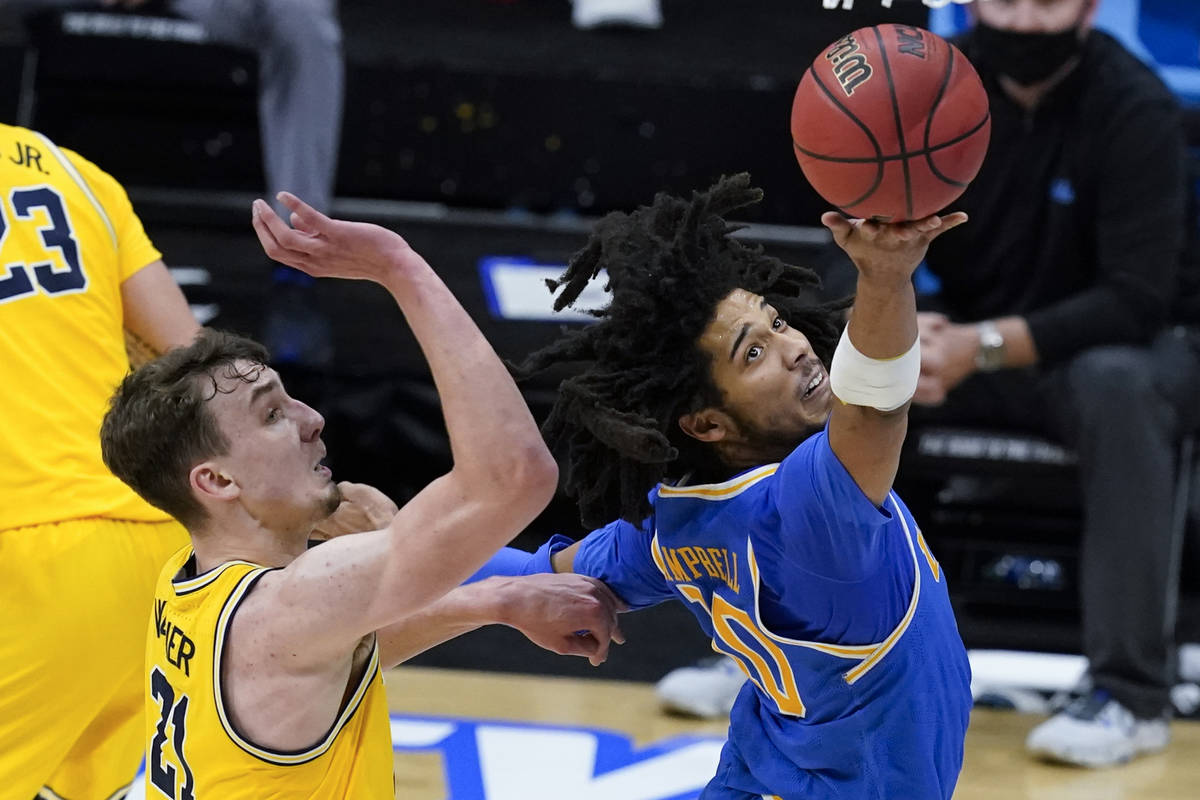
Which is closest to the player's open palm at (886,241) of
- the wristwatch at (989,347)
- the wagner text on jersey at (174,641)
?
the wagner text on jersey at (174,641)

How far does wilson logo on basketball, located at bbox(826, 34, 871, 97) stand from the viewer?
2213 millimetres

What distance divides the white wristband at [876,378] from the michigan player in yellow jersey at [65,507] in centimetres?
162

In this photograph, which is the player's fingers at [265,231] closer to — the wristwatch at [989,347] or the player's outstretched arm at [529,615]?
the player's outstretched arm at [529,615]

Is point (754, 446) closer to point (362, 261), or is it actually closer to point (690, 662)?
point (362, 261)

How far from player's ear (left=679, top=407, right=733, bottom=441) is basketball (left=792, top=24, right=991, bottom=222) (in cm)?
56

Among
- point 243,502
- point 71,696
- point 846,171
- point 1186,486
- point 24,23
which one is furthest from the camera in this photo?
point 24,23

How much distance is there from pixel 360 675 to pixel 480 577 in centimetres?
70

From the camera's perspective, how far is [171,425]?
98.7 inches

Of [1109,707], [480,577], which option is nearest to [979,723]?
[1109,707]

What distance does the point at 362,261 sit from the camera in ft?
7.38

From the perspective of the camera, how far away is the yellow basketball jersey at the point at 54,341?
3.13m

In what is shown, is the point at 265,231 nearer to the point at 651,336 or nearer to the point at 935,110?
the point at 651,336

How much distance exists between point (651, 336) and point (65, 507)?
122 cm

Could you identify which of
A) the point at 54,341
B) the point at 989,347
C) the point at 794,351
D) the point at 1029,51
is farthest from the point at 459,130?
the point at 794,351
